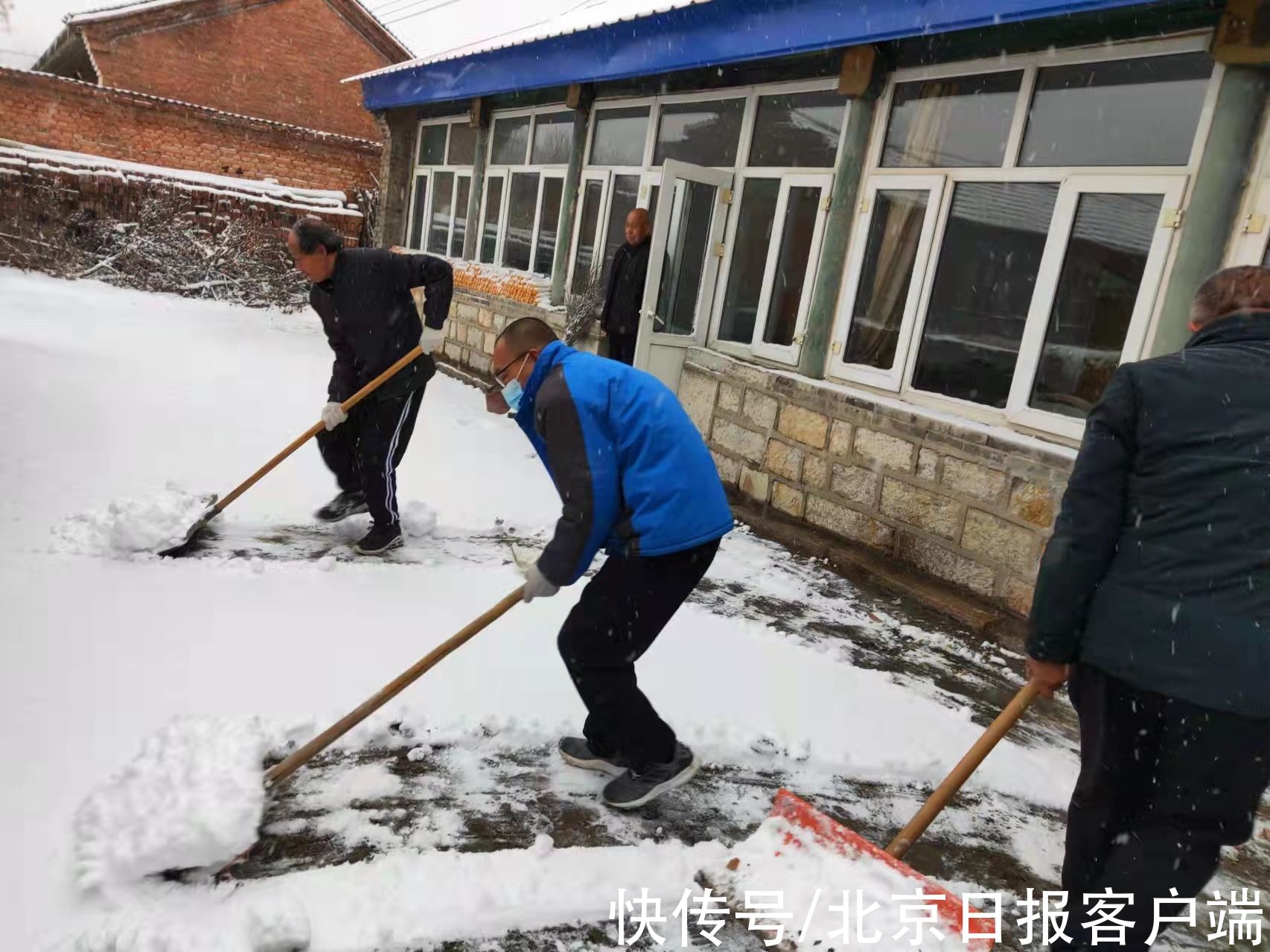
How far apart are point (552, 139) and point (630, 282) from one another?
348cm

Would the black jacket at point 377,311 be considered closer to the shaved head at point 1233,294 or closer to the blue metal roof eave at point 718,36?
the blue metal roof eave at point 718,36

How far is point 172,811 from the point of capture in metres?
2.16

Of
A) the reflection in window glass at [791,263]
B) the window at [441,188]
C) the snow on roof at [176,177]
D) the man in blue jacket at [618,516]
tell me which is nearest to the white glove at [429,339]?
the man in blue jacket at [618,516]

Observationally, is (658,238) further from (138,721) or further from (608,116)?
(138,721)

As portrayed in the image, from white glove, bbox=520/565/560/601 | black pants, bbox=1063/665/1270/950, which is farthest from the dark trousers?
black pants, bbox=1063/665/1270/950

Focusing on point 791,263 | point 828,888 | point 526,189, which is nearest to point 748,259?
point 791,263

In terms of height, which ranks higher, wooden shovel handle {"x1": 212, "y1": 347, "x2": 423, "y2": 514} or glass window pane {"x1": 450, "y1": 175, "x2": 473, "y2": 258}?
glass window pane {"x1": 450, "y1": 175, "x2": 473, "y2": 258}

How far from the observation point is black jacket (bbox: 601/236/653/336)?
22.7 feet

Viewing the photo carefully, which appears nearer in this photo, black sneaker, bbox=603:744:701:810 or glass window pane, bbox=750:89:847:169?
black sneaker, bbox=603:744:701:810

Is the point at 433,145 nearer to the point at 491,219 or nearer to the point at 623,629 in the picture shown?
the point at 491,219

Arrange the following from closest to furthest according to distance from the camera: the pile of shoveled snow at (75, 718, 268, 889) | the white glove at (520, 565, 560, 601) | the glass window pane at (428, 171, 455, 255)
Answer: the pile of shoveled snow at (75, 718, 268, 889) → the white glove at (520, 565, 560, 601) → the glass window pane at (428, 171, 455, 255)

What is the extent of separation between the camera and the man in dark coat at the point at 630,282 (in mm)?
6906

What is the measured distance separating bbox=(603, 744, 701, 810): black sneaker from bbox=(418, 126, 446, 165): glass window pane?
10.9 m

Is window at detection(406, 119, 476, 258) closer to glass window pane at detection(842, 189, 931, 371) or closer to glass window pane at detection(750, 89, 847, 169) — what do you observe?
glass window pane at detection(750, 89, 847, 169)
